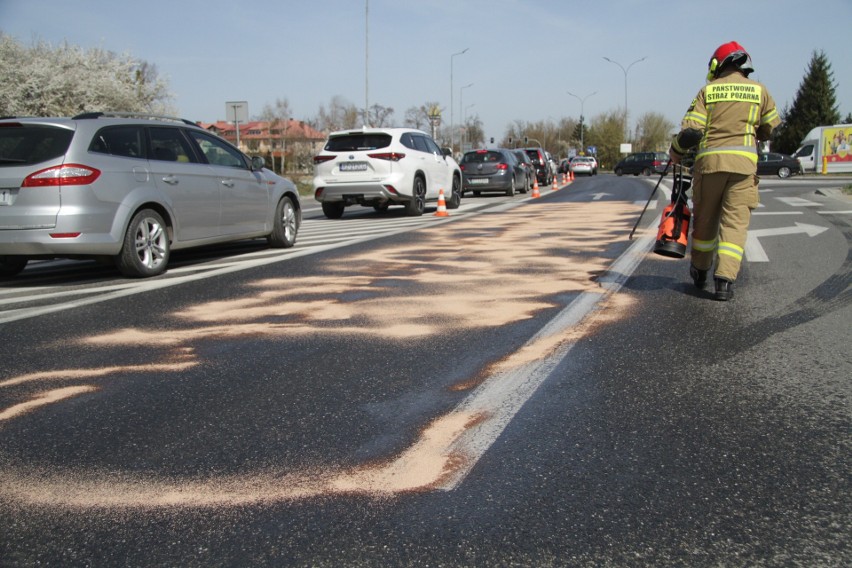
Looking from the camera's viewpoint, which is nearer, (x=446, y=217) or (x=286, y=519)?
(x=286, y=519)

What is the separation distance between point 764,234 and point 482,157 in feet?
50.1

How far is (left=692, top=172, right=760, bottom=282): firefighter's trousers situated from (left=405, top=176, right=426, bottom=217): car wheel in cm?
1037

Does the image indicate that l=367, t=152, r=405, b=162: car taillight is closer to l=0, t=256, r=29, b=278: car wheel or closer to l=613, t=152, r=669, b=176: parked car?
l=0, t=256, r=29, b=278: car wheel

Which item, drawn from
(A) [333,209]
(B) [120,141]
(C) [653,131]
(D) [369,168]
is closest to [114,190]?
(B) [120,141]

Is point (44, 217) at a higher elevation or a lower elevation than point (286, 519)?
higher

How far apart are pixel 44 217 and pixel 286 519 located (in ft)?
18.6

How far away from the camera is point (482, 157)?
2559 cm

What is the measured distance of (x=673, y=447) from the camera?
3012 millimetres

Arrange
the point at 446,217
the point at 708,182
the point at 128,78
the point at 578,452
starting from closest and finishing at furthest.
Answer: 1. the point at 578,452
2. the point at 708,182
3. the point at 446,217
4. the point at 128,78

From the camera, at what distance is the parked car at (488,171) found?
25.2 meters

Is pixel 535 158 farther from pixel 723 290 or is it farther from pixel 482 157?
pixel 723 290

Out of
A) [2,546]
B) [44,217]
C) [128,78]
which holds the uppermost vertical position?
[128,78]

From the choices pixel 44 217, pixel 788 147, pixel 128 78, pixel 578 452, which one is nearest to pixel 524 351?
pixel 578 452

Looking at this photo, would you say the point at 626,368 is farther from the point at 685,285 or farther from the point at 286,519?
the point at 685,285
